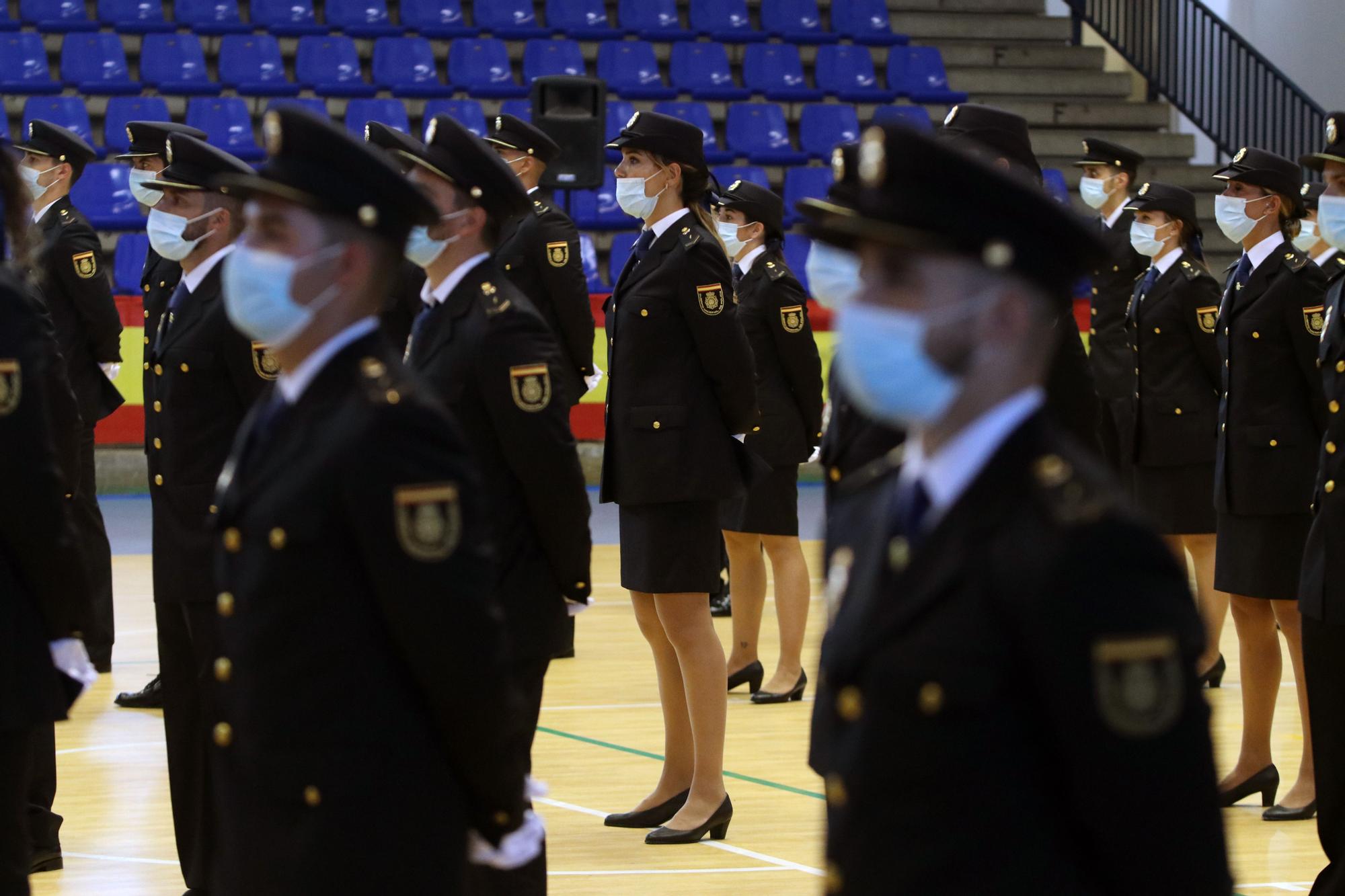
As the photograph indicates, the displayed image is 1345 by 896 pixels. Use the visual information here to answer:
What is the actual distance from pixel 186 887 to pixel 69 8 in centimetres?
1063

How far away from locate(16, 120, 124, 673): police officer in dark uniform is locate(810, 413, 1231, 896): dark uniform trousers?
5.09 meters

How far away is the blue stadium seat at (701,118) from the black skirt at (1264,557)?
8563mm

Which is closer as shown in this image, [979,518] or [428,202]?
[979,518]

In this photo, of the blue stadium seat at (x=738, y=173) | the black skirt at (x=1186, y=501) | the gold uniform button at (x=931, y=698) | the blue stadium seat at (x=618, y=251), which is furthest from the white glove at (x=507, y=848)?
the blue stadium seat at (x=738, y=173)

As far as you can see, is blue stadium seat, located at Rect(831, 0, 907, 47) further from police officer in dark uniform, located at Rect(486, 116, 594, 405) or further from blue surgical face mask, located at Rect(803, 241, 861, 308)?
blue surgical face mask, located at Rect(803, 241, 861, 308)

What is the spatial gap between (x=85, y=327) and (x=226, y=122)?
6297 millimetres

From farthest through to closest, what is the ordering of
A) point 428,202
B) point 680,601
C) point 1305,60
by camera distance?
point 1305,60
point 680,601
point 428,202

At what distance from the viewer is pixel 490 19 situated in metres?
14.3

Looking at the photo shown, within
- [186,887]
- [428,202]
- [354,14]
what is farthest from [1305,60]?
[428,202]

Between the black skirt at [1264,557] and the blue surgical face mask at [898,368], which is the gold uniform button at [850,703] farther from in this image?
the black skirt at [1264,557]

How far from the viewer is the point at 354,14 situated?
14039mm

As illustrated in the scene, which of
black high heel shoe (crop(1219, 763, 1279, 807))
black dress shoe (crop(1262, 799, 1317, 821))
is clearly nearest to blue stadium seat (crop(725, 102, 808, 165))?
black high heel shoe (crop(1219, 763, 1279, 807))

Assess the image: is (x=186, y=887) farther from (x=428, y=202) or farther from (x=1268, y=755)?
(x=1268, y=755)

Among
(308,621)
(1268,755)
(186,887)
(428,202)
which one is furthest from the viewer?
(1268,755)
